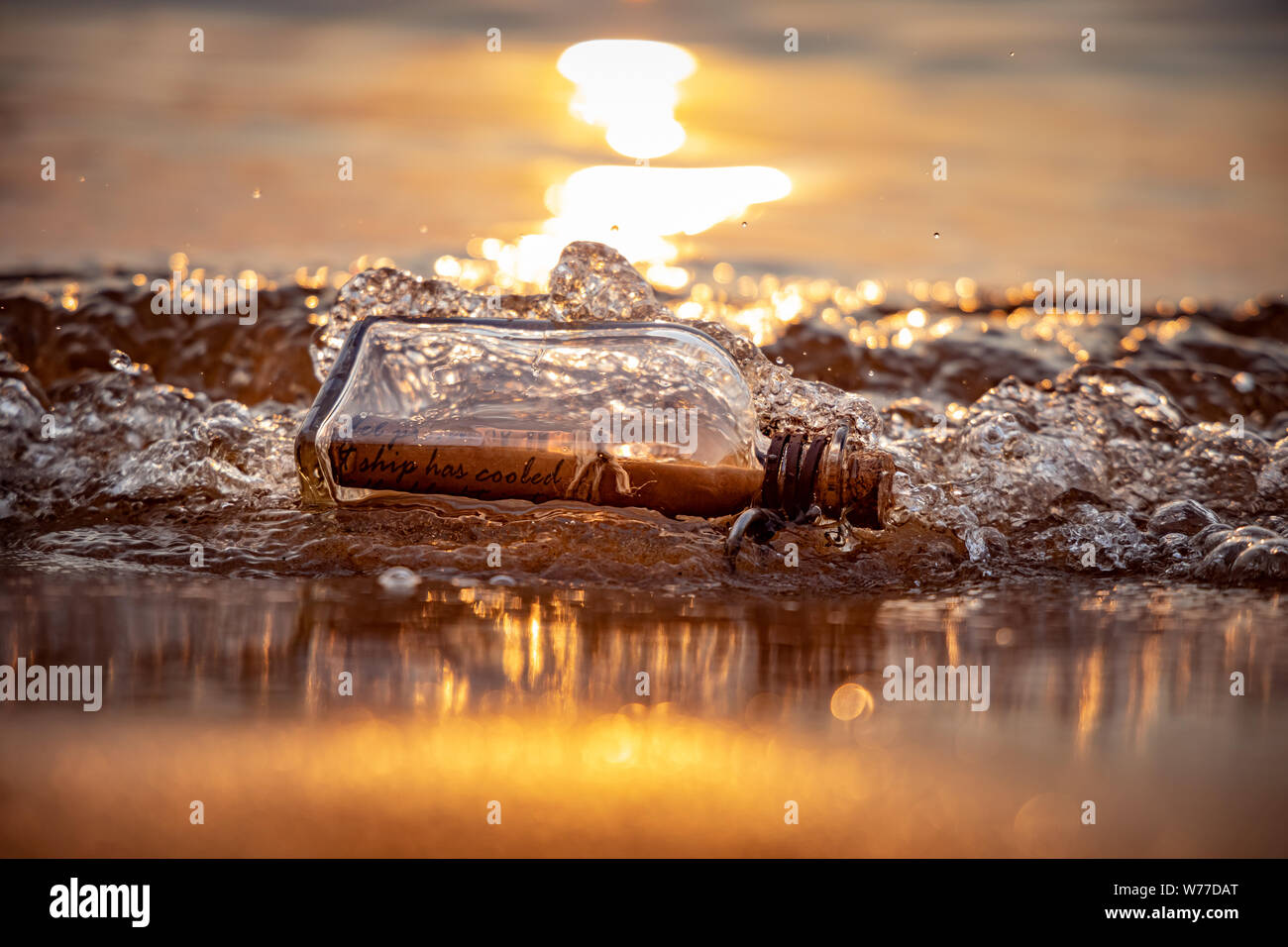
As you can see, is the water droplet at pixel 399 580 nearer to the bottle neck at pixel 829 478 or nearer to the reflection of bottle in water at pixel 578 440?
the reflection of bottle in water at pixel 578 440

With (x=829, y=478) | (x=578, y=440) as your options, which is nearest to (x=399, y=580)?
(x=578, y=440)

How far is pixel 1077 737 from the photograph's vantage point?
0.83 metres

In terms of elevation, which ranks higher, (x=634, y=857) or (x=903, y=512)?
(x=903, y=512)

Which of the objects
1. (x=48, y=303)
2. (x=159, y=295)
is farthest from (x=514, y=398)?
(x=48, y=303)

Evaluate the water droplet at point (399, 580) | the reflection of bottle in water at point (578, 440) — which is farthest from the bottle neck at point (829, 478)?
the water droplet at point (399, 580)

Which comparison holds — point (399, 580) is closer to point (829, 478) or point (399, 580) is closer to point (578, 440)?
point (578, 440)

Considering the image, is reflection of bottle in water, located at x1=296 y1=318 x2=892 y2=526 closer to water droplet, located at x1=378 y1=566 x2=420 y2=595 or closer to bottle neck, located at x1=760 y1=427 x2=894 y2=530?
bottle neck, located at x1=760 y1=427 x2=894 y2=530

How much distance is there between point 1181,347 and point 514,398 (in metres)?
2.51

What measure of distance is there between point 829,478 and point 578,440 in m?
0.33

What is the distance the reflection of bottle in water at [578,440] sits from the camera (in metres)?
1.39

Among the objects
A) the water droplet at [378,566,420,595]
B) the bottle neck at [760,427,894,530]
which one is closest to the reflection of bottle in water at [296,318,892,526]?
the bottle neck at [760,427,894,530]

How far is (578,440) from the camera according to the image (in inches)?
56.4

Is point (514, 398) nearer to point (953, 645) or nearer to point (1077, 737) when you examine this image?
point (953, 645)

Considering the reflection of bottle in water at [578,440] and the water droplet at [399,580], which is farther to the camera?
the reflection of bottle in water at [578,440]
